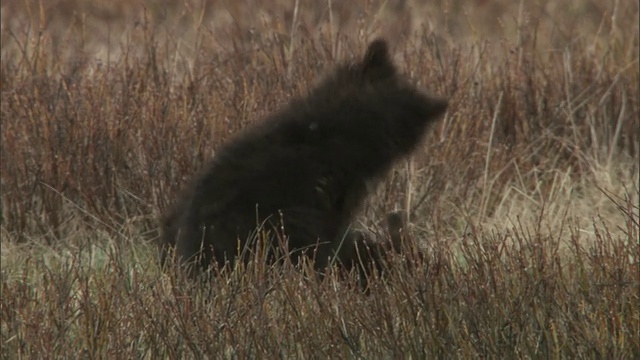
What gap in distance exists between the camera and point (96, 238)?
5.32 metres

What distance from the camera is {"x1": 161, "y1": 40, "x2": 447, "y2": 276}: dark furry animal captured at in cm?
401

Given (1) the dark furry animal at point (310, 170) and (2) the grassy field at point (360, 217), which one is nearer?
(2) the grassy field at point (360, 217)

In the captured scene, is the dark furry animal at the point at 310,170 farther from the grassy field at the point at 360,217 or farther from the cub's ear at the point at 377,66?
the grassy field at the point at 360,217

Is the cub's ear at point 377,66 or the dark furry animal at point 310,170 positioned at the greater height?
the cub's ear at point 377,66

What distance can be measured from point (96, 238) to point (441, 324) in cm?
240

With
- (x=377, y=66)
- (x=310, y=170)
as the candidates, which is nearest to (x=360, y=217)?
(x=377, y=66)

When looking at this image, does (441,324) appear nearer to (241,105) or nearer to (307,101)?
(307,101)

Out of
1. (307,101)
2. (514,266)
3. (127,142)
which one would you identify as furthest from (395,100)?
(127,142)

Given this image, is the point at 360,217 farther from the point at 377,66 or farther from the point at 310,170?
the point at 310,170

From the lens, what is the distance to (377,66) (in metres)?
4.39

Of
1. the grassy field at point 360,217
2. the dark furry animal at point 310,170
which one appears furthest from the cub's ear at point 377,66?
the grassy field at point 360,217

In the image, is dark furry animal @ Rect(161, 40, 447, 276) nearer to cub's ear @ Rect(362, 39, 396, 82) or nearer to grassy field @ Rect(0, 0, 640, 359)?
cub's ear @ Rect(362, 39, 396, 82)

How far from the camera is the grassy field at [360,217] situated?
332 centimetres

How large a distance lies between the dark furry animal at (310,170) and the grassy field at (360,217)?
23 cm
